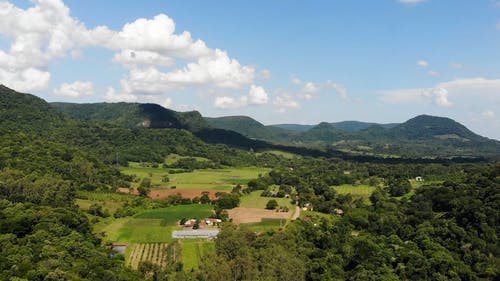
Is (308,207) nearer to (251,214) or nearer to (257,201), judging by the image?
(257,201)

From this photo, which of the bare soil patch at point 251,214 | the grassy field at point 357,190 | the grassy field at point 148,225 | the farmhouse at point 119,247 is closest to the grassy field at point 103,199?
the grassy field at point 148,225

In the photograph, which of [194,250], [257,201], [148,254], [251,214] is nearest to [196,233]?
[194,250]

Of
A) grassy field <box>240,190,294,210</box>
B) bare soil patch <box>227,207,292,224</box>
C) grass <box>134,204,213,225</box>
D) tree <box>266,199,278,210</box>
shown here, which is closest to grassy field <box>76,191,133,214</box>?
grass <box>134,204,213,225</box>

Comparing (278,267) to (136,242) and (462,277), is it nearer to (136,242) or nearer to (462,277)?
(462,277)

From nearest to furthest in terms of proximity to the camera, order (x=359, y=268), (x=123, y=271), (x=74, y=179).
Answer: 1. (x=123, y=271)
2. (x=359, y=268)
3. (x=74, y=179)

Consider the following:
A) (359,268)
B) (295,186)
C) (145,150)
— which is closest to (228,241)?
(359,268)

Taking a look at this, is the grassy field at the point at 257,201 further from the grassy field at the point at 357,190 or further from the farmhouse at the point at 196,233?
the farmhouse at the point at 196,233
